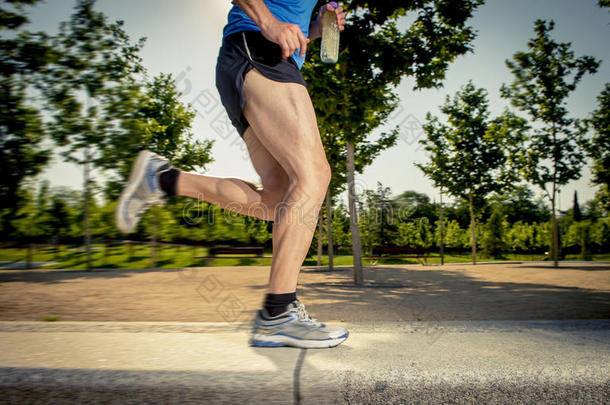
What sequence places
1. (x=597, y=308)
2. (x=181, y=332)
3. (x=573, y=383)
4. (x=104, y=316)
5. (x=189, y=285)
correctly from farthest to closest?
(x=189, y=285), (x=597, y=308), (x=104, y=316), (x=181, y=332), (x=573, y=383)

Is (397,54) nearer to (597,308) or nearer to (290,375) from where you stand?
(597,308)

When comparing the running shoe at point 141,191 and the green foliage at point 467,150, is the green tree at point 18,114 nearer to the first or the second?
the running shoe at point 141,191

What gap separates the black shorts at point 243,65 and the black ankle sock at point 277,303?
79cm

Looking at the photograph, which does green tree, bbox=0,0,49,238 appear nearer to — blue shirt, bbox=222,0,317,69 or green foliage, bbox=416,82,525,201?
blue shirt, bbox=222,0,317,69

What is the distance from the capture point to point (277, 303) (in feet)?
4.68

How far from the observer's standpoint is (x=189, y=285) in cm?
807

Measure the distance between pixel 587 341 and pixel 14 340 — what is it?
6.44ft

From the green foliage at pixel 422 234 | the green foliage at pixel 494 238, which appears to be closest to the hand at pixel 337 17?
the green foliage at pixel 422 234

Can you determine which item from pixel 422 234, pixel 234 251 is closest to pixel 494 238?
pixel 422 234

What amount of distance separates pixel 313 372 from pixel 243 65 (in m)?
1.18

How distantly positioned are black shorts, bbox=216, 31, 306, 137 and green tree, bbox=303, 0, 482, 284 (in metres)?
7.42

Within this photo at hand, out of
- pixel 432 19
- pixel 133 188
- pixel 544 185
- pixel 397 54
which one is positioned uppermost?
pixel 432 19

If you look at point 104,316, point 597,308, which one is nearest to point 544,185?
point 597,308

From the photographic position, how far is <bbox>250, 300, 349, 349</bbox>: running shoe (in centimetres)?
128
